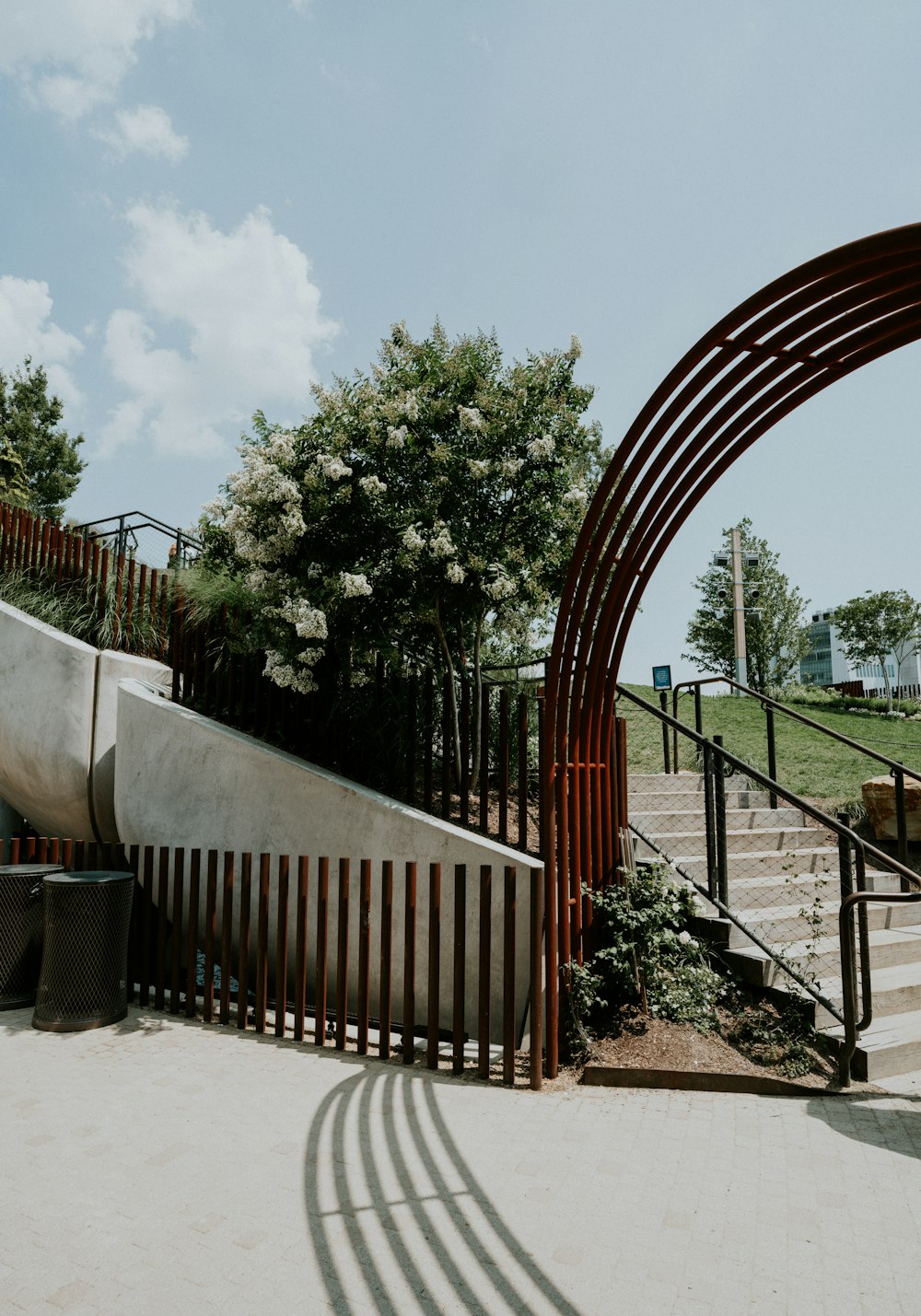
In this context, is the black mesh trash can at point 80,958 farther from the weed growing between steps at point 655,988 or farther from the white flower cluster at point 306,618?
the weed growing between steps at point 655,988

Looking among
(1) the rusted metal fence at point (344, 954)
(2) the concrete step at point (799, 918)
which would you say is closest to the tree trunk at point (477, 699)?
(1) the rusted metal fence at point (344, 954)

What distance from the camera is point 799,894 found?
629 cm

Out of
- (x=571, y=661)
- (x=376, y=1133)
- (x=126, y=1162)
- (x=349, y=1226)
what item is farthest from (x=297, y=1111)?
(x=571, y=661)

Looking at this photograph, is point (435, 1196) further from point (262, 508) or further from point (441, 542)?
point (262, 508)

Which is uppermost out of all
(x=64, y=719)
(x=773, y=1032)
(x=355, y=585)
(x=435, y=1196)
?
(x=355, y=585)

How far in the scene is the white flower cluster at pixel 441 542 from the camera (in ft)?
19.6

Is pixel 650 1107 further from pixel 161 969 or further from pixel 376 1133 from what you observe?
pixel 161 969

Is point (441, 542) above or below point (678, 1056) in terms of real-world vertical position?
above

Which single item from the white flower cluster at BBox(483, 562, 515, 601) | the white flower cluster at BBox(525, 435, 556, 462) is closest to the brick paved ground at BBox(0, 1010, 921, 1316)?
the white flower cluster at BBox(483, 562, 515, 601)

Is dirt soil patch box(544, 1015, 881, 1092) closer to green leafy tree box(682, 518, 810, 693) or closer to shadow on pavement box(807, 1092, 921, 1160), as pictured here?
shadow on pavement box(807, 1092, 921, 1160)

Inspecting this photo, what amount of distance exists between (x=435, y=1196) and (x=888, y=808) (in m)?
7.26

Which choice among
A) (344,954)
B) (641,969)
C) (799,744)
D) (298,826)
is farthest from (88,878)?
(799,744)

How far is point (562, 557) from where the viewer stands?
267 inches

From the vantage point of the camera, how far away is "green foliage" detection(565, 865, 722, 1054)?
5.06 metres
